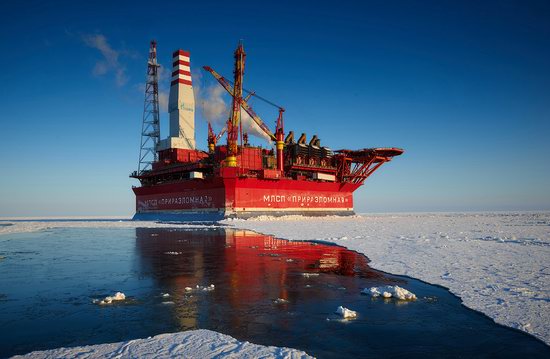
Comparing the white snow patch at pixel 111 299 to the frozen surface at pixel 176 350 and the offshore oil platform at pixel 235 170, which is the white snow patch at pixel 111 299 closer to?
the frozen surface at pixel 176 350

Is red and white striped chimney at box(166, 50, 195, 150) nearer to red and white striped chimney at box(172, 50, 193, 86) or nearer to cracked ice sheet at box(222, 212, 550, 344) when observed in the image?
red and white striped chimney at box(172, 50, 193, 86)

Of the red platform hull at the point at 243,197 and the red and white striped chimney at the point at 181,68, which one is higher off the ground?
the red and white striped chimney at the point at 181,68

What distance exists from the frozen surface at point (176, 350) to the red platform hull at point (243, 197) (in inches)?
1510

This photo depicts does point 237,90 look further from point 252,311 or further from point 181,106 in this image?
point 252,311

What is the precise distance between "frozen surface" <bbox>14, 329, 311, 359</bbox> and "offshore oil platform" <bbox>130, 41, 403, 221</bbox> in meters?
38.4

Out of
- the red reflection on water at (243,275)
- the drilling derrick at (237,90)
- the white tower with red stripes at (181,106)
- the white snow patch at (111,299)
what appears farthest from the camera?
the white tower with red stripes at (181,106)

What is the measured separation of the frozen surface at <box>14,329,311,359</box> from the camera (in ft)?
13.3

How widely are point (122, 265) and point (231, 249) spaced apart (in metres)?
4.95

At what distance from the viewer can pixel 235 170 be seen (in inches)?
1699

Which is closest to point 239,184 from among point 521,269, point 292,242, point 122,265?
point 292,242

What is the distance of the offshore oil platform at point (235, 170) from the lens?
45.0 meters

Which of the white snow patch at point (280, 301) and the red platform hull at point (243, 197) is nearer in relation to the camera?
the white snow patch at point (280, 301)

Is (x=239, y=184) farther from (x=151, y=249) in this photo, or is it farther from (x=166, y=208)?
(x=151, y=249)

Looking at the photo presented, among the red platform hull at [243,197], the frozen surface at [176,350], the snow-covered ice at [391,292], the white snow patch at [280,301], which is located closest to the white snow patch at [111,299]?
the frozen surface at [176,350]
